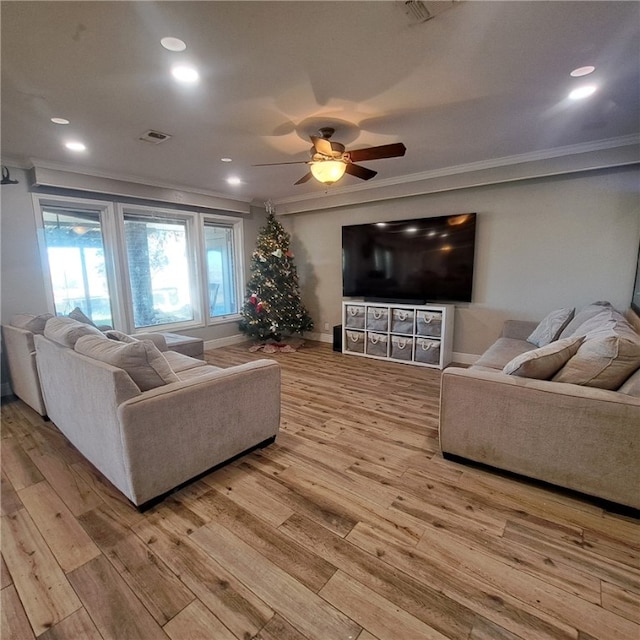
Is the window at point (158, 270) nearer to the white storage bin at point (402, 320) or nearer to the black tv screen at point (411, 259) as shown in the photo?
the black tv screen at point (411, 259)

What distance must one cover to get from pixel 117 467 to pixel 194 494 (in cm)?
46

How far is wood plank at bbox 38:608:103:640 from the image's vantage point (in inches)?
47.8

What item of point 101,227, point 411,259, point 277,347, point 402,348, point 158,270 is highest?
point 101,227

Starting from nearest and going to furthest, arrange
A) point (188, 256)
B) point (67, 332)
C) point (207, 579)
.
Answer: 1. point (207, 579)
2. point (67, 332)
3. point (188, 256)

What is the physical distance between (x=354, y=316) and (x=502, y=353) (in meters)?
2.31

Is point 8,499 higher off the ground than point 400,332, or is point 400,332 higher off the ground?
point 400,332

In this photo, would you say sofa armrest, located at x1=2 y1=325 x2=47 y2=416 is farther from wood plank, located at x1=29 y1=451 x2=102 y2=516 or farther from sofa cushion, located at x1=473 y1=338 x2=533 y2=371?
sofa cushion, located at x1=473 y1=338 x2=533 y2=371

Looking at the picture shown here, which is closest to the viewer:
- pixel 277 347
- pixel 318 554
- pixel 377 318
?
pixel 318 554

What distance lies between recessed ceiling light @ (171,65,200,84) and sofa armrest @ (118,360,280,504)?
6.13 feet

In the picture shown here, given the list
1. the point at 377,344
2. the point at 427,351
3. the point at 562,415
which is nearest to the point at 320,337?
the point at 377,344

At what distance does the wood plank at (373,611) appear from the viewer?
1212 millimetres

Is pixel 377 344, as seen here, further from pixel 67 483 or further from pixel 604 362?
pixel 67 483

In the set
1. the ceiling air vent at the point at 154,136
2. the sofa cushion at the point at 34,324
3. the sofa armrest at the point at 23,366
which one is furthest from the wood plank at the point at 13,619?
the ceiling air vent at the point at 154,136

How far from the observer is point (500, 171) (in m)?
3.79
